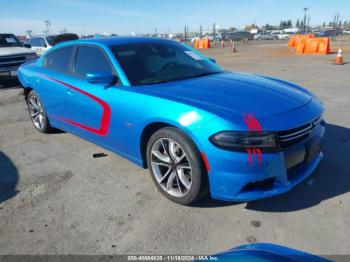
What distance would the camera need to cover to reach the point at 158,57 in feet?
13.5

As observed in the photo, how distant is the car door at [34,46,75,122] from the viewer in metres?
4.63

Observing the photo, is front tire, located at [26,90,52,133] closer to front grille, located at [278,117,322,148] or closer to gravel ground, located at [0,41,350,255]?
gravel ground, located at [0,41,350,255]

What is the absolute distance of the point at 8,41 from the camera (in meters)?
13.0

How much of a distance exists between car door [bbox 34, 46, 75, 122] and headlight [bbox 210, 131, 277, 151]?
2.70 m

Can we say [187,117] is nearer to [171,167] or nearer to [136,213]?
[171,167]

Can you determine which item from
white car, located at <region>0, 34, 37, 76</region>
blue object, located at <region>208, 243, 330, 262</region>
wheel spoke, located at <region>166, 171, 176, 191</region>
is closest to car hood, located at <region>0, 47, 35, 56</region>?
white car, located at <region>0, 34, 37, 76</region>

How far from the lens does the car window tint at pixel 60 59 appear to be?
4.67 metres

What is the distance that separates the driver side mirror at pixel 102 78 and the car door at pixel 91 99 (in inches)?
2.9

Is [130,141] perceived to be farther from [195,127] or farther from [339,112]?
[339,112]

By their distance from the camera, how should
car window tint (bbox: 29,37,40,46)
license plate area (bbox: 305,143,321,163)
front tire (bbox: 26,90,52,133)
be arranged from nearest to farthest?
license plate area (bbox: 305,143,321,163), front tire (bbox: 26,90,52,133), car window tint (bbox: 29,37,40,46)

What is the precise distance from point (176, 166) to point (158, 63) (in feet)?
4.77

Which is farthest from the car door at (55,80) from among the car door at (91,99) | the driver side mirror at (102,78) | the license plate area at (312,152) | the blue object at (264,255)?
the blue object at (264,255)

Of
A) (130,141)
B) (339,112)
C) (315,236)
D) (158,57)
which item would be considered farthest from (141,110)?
(339,112)

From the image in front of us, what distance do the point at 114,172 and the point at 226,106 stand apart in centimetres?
186
